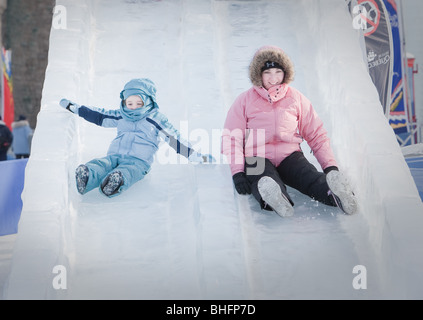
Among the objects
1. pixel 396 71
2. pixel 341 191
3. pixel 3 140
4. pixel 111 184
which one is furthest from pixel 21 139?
pixel 341 191

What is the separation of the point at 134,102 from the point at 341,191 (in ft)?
4.10

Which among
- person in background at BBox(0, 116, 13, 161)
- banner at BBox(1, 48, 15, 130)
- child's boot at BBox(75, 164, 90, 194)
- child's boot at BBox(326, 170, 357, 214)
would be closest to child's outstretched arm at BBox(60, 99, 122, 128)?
child's boot at BBox(75, 164, 90, 194)

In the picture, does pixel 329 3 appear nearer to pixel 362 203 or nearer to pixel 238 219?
pixel 362 203

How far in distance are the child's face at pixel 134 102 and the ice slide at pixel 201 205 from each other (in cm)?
33

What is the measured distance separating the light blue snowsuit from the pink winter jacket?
1.01 ft

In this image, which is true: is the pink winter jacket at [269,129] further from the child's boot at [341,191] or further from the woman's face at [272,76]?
the child's boot at [341,191]

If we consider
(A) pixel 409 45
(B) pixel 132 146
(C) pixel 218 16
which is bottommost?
(B) pixel 132 146

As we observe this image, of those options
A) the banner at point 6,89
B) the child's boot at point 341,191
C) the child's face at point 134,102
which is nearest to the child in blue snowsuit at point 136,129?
the child's face at point 134,102

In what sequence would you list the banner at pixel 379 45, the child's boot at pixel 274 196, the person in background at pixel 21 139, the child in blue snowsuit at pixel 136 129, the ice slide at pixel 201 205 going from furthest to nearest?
the person in background at pixel 21 139 → the banner at pixel 379 45 → the child in blue snowsuit at pixel 136 129 → the child's boot at pixel 274 196 → the ice slide at pixel 201 205

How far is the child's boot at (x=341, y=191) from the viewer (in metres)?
2.30

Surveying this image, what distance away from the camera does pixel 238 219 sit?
7.67ft

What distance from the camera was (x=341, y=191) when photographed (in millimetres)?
2307

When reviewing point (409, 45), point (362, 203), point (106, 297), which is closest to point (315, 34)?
point (362, 203)

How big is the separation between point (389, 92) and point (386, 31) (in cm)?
66
